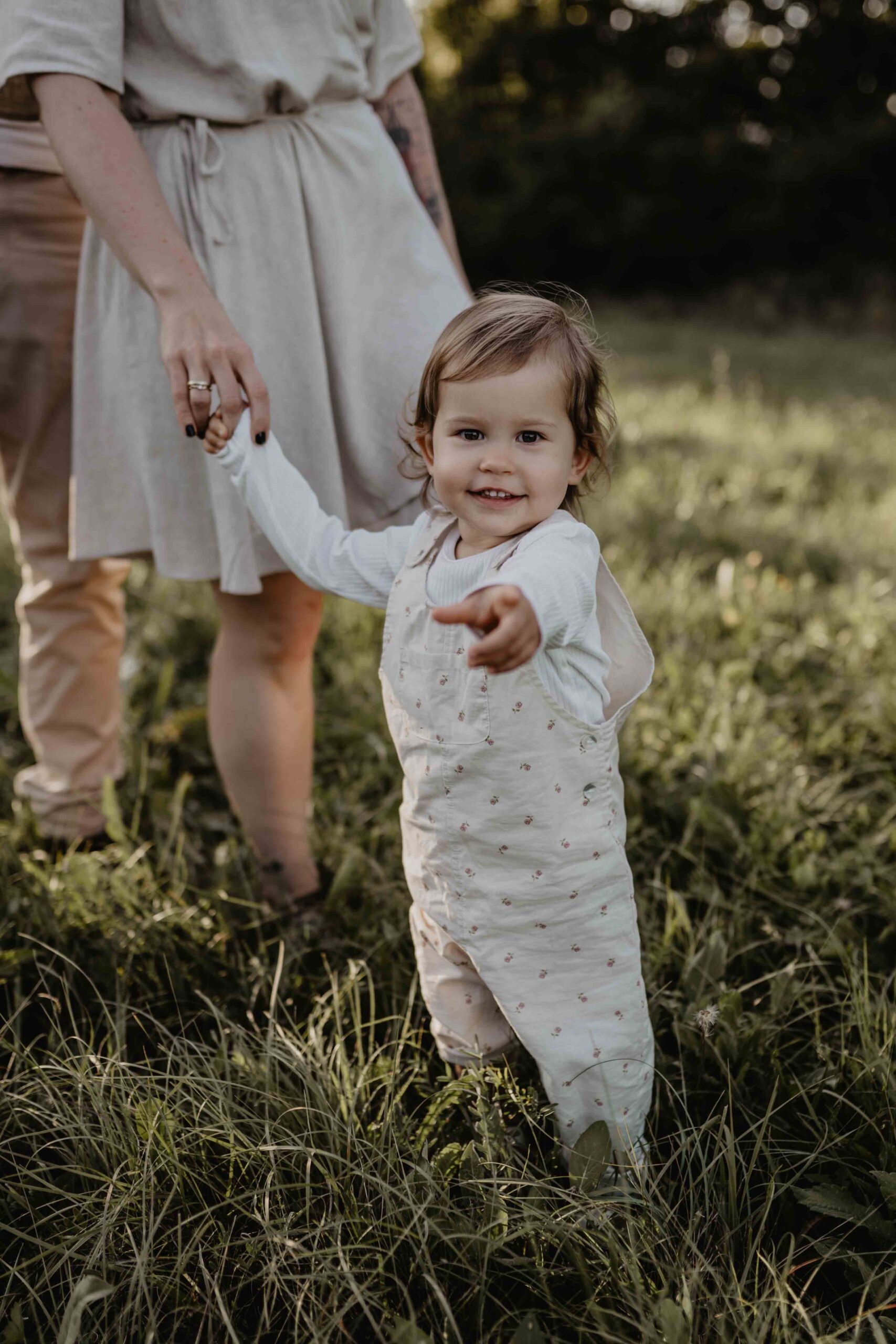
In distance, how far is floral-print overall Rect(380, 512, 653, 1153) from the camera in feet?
4.10

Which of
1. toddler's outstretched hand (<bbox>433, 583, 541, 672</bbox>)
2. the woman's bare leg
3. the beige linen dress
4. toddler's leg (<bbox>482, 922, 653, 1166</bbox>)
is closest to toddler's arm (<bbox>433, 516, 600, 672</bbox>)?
toddler's outstretched hand (<bbox>433, 583, 541, 672</bbox>)

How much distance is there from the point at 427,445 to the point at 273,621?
1.76 feet

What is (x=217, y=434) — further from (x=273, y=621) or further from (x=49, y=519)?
(x=49, y=519)

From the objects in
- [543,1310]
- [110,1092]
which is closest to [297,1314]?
[543,1310]

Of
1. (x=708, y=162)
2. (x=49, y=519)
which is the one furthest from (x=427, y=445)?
(x=708, y=162)

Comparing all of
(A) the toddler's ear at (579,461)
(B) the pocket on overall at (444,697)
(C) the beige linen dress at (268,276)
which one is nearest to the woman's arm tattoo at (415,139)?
(C) the beige linen dress at (268,276)

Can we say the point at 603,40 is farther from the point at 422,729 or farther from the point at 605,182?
the point at 422,729

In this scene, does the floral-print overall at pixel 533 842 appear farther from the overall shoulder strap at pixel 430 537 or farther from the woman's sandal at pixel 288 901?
the woman's sandal at pixel 288 901

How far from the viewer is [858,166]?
43.2 ft

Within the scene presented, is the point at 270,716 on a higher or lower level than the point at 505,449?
lower

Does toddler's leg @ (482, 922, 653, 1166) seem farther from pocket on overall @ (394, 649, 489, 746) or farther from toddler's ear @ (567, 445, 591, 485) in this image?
toddler's ear @ (567, 445, 591, 485)

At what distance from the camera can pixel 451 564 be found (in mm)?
1297

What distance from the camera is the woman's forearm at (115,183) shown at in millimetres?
1412

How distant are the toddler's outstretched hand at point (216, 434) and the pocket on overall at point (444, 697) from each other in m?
0.40
